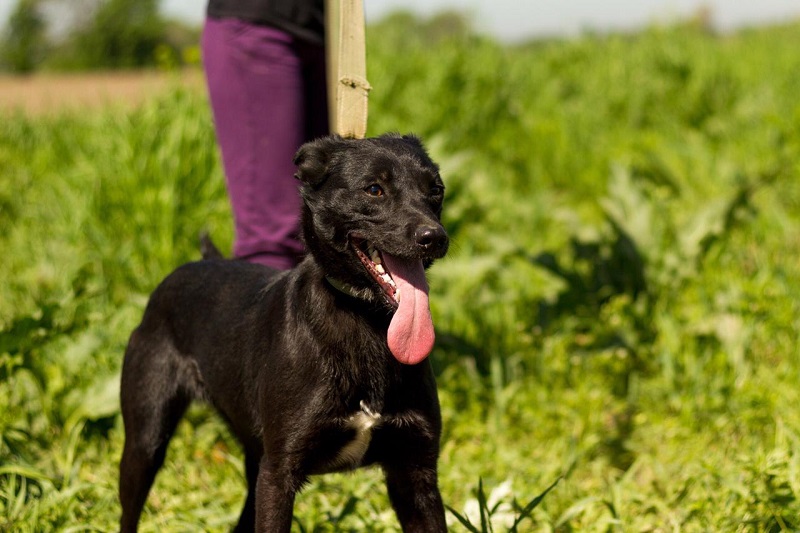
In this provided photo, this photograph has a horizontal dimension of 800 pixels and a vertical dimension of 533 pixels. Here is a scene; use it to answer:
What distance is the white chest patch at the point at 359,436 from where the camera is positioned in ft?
7.57

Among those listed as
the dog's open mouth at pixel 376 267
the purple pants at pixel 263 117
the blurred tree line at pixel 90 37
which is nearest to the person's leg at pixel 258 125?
the purple pants at pixel 263 117

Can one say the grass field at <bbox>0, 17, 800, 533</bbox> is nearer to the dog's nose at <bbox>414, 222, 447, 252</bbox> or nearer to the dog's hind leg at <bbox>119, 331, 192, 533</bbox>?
the dog's hind leg at <bbox>119, 331, 192, 533</bbox>

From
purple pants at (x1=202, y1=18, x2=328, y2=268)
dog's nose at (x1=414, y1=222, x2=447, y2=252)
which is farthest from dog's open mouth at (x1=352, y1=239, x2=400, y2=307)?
purple pants at (x1=202, y1=18, x2=328, y2=268)

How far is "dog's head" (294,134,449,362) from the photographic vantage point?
87.7 inches

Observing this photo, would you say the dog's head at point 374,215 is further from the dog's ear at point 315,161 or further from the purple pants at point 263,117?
the purple pants at point 263,117

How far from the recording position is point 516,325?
461 centimetres

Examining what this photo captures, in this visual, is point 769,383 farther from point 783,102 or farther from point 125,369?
point 783,102

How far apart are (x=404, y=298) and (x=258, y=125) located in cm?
141

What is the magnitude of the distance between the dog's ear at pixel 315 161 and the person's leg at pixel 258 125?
1.01 m

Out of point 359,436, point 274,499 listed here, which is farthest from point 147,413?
point 359,436

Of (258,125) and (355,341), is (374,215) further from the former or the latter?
(258,125)

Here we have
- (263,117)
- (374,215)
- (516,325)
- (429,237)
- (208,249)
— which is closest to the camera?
(429,237)

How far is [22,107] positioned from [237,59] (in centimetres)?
557

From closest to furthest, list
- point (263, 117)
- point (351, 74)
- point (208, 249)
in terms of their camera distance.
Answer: point (351, 74) < point (208, 249) < point (263, 117)
